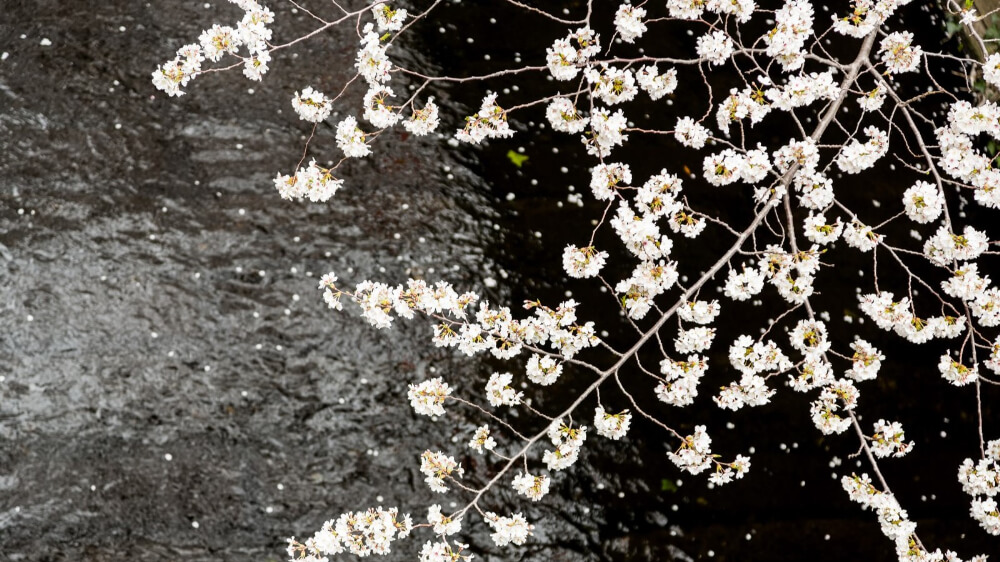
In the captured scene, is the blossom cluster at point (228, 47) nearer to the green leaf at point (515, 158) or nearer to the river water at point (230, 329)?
the river water at point (230, 329)

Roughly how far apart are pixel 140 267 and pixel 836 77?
97.4 inches

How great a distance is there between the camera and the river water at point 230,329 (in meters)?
2.13

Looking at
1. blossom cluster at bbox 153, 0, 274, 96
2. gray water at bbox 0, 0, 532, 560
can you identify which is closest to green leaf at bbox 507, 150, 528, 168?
gray water at bbox 0, 0, 532, 560

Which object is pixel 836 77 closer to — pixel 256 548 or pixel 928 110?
pixel 928 110

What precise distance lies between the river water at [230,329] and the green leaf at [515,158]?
0.04 metres

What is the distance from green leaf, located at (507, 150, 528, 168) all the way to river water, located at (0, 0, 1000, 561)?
4 centimetres

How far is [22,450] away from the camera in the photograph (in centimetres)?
211

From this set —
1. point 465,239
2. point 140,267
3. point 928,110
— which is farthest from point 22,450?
point 928,110

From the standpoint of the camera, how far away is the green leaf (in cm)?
245

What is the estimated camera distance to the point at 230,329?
221 cm

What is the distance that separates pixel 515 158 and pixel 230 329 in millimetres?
1012

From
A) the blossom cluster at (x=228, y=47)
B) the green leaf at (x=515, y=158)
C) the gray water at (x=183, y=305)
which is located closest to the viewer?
the blossom cluster at (x=228, y=47)

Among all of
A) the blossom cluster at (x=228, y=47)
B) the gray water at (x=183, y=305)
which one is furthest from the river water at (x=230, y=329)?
the blossom cluster at (x=228, y=47)

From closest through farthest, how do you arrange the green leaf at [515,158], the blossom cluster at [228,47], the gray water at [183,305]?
1. the blossom cluster at [228,47]
2. the gray water at [183,305]
3. the green leaf at [515,158]
